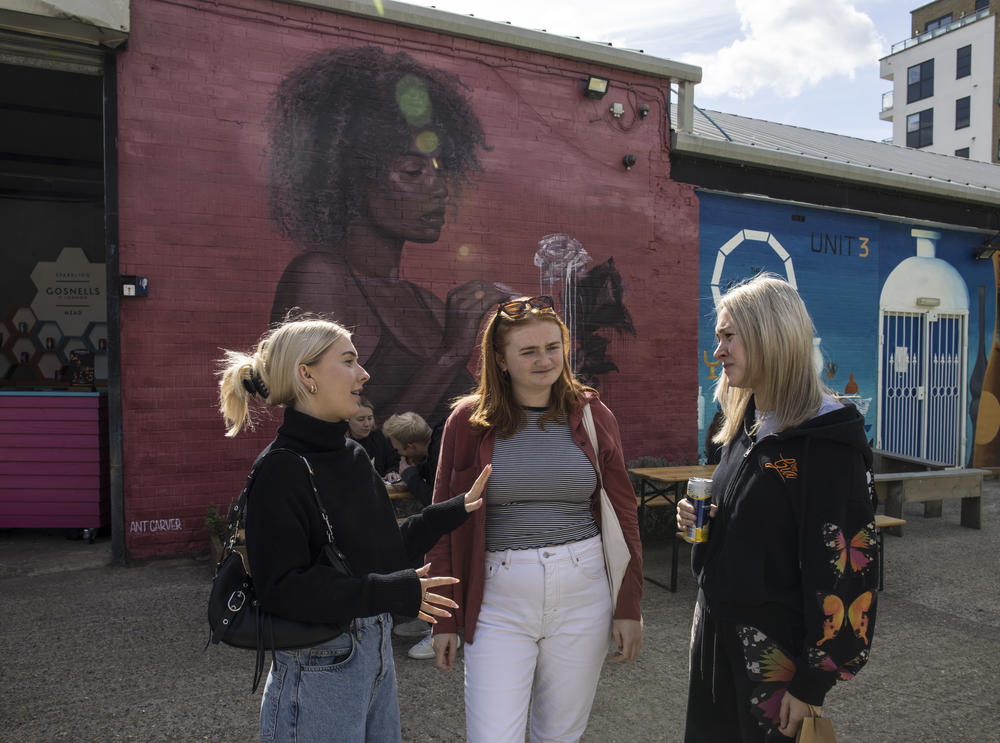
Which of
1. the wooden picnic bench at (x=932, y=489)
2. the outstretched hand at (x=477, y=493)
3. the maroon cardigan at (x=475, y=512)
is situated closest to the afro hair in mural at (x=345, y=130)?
the maroon cardigan at (x=475, y=512)

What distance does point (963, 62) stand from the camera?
40625 mm

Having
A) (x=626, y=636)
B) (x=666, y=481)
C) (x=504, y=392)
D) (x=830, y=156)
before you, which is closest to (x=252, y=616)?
(x=504, y=392)

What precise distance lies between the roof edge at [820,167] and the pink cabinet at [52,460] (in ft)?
23.4

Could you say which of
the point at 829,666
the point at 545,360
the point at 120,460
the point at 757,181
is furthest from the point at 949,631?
the point at 120,460

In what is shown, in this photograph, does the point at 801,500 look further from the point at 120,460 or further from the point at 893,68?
the point at 893,68

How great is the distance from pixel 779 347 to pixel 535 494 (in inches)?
35.8

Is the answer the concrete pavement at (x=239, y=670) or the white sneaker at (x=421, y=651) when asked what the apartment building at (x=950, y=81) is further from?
the white sneaker at (x=421, y=651)

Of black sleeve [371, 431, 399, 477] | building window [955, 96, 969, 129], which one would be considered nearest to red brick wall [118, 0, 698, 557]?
black sleeve [371, 431, 399, 477]

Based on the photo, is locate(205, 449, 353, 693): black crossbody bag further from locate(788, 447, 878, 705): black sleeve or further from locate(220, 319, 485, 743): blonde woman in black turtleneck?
locate(788, 447, 878, 705): black sleeve

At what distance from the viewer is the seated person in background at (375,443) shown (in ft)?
16.9

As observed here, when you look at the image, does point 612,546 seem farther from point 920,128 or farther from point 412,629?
point 920,128

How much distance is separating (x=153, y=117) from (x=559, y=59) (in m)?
4.21

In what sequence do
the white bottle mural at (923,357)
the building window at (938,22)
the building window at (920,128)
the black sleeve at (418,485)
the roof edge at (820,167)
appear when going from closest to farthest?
the black sleeve at (418,485) → the roof edge at (820,167) → the white bottle mural at (923,357) → the building window at (920,128) → the building window at (938,22)

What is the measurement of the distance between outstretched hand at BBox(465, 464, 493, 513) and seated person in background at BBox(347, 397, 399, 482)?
3016mm
